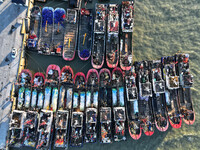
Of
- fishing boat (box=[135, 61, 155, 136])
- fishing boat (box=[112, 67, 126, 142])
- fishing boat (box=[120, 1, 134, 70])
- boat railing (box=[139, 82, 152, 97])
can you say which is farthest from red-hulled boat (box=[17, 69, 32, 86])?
boat railing (box=[139, 82, 152, 97])

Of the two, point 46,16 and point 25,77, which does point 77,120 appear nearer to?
point 25,77

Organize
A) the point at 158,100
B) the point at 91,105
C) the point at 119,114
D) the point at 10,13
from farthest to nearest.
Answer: the point at 10,13, the point at 158,100, the point at 91,105, the point at 119,114

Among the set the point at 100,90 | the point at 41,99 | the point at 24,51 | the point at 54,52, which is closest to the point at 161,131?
Answer: the point at 100,90

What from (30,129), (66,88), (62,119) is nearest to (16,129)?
(30,129)

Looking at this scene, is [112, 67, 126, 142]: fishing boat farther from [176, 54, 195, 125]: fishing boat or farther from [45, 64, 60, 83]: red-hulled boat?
[176, 54, 195, 125]: fishing boat

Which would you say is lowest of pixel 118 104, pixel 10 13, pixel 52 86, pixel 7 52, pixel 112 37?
pixel 118 104

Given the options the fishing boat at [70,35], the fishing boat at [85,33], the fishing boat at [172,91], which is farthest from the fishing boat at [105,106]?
the fishing boat at [172,91]

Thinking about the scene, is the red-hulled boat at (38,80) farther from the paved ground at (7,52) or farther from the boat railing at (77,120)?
the boat railing at (77,120)
